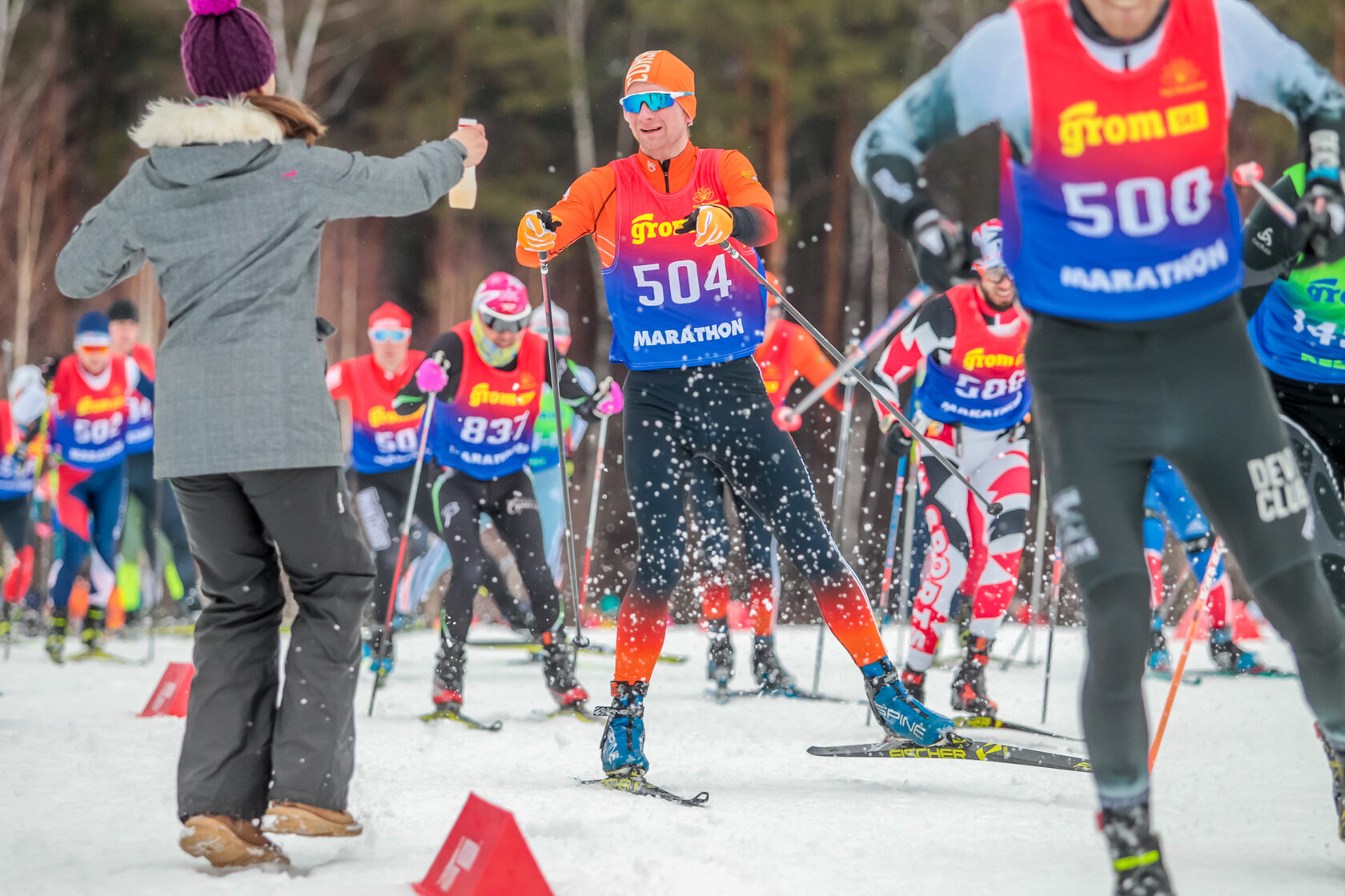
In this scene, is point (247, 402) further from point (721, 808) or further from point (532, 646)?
point (532, 646)

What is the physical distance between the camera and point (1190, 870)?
9.13 feet

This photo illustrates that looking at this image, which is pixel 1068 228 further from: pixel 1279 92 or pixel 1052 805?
pixel 1052 805

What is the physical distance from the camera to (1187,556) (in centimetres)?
666

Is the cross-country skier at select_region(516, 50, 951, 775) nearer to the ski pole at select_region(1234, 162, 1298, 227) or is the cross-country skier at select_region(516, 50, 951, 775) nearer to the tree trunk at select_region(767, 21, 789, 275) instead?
the ski pole at select_region(1234, 162, 1298, 227)

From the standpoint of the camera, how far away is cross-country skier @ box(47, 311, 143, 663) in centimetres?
829

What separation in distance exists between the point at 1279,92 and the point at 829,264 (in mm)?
16705

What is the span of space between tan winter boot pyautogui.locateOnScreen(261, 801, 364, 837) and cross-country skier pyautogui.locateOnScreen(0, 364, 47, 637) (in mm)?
6839

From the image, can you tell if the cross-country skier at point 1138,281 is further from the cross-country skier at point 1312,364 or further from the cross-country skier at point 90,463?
the cross-country skier at point 90,463

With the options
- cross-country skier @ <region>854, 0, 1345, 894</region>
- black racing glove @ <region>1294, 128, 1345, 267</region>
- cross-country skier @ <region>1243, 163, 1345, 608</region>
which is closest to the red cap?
cross-country skier @ <region>1243, 163, 1345, 608</region>

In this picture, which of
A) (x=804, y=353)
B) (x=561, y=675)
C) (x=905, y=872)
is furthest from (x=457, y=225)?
(x=905, y=872)

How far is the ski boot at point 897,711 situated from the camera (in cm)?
373

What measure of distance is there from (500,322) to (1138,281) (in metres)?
4.23

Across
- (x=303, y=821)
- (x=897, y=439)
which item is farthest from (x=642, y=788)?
(x=897, y=439)

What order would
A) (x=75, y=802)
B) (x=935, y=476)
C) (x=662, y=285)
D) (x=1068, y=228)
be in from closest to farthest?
(x=1068, y=228), (x=75, y=802), (x=662, y=285), (x=935, y=476)
